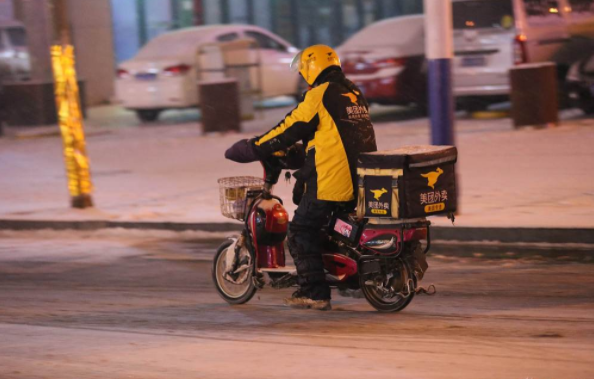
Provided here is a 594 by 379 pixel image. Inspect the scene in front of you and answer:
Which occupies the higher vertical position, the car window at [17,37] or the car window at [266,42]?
the car window at [17,37]

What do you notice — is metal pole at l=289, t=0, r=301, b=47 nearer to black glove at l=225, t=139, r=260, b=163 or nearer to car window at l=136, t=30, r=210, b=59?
car window at l=136, t=30, r=210, b=59

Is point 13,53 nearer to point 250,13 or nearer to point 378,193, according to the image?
point 250,13

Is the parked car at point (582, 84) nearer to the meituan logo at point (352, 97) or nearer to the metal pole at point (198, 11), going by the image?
the metal pole at point (198, 11)

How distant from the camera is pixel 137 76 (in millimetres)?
21125

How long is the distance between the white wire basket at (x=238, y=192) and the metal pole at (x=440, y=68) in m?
3.57

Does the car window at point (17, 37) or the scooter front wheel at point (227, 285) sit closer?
the scooter front wheel at point (227, 285)

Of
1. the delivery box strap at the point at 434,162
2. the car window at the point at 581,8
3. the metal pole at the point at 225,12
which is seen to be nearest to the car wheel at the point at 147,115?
the metal pole at the point at 225,12

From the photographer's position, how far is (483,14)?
18.1 metres

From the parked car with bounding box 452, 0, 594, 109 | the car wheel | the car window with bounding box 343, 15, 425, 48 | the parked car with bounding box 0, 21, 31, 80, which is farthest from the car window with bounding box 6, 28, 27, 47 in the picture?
the parked car with bounding box 452, 0, 594, 109

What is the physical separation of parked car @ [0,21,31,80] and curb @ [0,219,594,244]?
13.1 m

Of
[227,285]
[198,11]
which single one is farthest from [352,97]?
[198,11]

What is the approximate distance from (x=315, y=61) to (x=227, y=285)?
186 cm

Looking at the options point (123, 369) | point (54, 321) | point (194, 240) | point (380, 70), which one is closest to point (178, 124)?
point (380, 70)

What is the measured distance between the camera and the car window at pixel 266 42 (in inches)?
893
